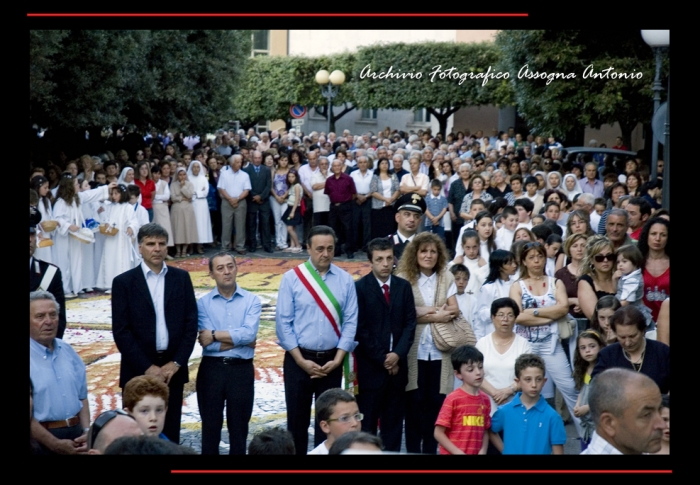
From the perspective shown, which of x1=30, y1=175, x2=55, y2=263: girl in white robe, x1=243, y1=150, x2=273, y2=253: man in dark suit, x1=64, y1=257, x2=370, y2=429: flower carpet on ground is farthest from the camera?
x1=243, y1=150, x2=273, y2=253: man in dark suit

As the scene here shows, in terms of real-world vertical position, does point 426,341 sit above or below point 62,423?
above

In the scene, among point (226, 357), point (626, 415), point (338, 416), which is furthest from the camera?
point (226, 357)

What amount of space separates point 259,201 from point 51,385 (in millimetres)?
12501

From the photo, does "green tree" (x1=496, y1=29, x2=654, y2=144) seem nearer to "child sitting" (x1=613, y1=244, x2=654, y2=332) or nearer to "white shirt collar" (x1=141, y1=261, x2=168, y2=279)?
"child sitting" (x1=613, y1=244, x2=654, y2=332)

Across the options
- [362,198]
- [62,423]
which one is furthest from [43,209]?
[62,423]

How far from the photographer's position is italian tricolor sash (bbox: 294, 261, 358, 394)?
7.11 metres

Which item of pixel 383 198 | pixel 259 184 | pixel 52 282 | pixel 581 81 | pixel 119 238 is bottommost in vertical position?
pixel 52 282

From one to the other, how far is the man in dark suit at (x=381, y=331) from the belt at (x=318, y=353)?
26cm

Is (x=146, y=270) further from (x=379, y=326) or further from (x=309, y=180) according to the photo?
(x=309, y=180)

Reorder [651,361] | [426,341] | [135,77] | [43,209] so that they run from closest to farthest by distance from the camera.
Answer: [651,361]
[426,341]
[43,209]
[135,77]

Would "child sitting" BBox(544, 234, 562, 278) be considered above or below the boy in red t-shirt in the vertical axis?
above

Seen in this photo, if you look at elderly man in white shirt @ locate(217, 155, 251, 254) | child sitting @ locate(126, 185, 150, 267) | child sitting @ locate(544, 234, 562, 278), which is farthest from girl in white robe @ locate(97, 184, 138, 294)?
child sitting @ locate(544, 234, 562, 278)

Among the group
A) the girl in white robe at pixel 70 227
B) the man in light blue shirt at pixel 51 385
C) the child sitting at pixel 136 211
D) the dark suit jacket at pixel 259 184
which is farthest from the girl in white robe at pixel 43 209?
the man in light blue shirt at pixel 51 385

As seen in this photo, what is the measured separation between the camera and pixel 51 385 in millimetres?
5930
